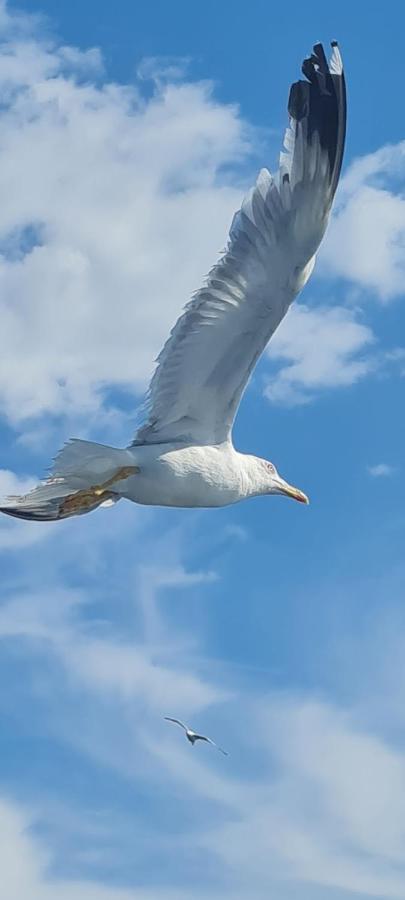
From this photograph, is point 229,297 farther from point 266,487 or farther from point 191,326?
point 266,487

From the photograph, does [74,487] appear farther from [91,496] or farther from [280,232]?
[280,232]

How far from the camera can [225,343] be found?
2005 centimetres

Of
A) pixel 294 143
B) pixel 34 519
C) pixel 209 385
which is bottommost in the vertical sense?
pixel 34 519

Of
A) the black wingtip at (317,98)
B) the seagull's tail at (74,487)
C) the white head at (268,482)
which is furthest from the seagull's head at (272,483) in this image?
the black wingtip at (317,98)

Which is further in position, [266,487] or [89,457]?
[266,487]

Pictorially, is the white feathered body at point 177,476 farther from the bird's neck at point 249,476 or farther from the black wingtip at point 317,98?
the black wingtip at point 317,98

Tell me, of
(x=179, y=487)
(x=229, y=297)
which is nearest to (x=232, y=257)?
(x=229, y=297)

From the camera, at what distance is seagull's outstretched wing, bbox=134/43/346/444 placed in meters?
19.6

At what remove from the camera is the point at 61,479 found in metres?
20.2

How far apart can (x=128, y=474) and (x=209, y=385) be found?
113 cm

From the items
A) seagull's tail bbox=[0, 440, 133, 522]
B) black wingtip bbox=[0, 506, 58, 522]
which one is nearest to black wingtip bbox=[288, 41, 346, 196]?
seagull's tail bbox=[0, 440, 133, 522]

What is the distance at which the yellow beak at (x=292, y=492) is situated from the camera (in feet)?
72.6

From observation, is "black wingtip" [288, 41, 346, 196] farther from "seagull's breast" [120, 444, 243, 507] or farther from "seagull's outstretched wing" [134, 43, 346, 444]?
"seagull's breast" [120, 444, 243, 507]

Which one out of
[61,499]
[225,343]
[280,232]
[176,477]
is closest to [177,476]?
[176,477]
